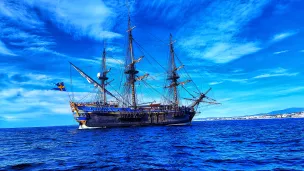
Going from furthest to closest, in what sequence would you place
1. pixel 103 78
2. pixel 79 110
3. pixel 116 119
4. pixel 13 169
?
pixel 103 78, pixel 116 119, pixel 79 110, pixel 13 169

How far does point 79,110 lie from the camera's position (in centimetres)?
6669

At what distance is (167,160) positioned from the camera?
53.8ft

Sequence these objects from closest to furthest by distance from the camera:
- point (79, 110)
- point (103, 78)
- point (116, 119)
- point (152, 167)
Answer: point (152, 167)
point (79, 110)
point (116, 119)
point (103, 78)

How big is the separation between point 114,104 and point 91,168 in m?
63.0

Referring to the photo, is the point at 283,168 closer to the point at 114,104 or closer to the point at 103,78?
the point at 114,104

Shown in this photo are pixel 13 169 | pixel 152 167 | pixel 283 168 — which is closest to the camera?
pixel 283 168

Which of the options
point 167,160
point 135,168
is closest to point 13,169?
point 135,168

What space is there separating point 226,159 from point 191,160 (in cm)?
244

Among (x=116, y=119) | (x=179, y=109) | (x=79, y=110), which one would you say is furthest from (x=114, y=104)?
(x=179, y=109)

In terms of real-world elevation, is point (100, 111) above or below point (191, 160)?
above

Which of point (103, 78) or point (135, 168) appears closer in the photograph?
point (135, 168)

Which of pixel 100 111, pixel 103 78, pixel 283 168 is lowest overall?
pixel 283 168

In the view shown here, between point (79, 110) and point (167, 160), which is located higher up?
point (79, 110)

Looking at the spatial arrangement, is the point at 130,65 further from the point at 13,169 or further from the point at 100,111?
the point at 13,169
